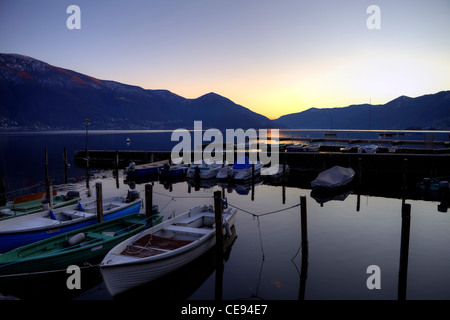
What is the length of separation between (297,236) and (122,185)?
24.3 metres

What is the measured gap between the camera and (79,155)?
57.3 meters

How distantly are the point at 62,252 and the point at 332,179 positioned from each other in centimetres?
2393

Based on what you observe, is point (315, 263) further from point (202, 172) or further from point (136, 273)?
point (202, 172)

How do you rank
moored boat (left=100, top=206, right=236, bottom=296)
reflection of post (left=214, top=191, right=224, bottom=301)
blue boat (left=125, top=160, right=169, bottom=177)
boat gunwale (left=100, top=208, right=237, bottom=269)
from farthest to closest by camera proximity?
blue boat (left=125, top=160, right=169, bottom=177), reflection of post (left=214, top=191, right=224, bottom=301), moored boat (left=100, top=206, right=236, bottom=296), boat gunwale (left=100, top=208, right=237, bottom=269)

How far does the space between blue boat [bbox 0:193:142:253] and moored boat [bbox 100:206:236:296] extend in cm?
482

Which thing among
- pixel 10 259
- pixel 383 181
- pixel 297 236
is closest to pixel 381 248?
pixel 297 236

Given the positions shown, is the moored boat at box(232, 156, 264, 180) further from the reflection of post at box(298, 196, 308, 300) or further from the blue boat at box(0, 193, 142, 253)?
the reflection of post at box(298, 196, 308, 300)

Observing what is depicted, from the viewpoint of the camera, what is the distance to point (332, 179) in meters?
27.5

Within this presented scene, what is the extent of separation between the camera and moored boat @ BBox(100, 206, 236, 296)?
29.9ft

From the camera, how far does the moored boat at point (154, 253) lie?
9125mm

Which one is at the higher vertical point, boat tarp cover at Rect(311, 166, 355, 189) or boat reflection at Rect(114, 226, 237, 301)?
boat tarp cover at Rect(311, 166, 355, 189)

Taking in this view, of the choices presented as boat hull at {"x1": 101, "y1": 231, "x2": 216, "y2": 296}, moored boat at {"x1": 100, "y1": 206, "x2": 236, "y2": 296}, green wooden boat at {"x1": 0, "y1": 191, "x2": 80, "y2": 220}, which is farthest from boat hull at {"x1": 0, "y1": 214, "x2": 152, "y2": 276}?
green wooden boat at {"x1": 0, "y1": 191, "x2": 80, "y2": 220}

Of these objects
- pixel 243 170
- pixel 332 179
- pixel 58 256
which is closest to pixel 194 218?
pixel 58 256
